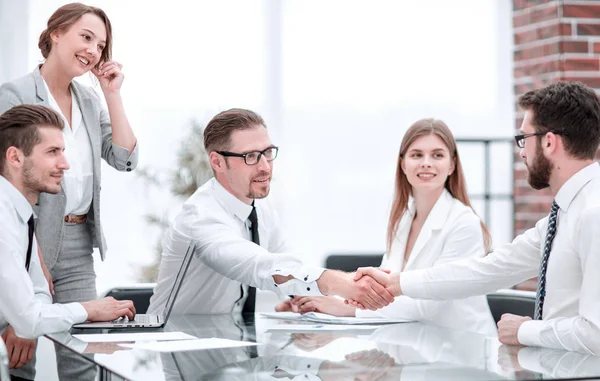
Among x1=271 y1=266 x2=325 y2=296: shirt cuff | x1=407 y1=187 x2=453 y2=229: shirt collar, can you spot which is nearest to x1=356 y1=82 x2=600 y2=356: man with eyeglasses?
x1=271 y1=266 x2=325 y2=296: shirt cuff

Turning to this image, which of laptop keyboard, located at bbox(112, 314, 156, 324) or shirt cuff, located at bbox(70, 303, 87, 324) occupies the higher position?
shirt cuff, located at bbox(70, 303, 87, 324)

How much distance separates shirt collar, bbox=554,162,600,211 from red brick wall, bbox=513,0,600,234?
204cm

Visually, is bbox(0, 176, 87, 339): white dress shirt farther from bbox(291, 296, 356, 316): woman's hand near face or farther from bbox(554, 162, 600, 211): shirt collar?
bbox(554, 162, 600, 211): shirt collar

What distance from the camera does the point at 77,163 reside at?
2.92 meters

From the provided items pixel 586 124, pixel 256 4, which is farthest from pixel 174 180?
pixel 586 124

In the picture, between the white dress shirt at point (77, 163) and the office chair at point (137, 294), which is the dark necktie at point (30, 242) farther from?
the office chair at point (137, 294)

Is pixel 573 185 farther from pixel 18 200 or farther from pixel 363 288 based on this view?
pixel 18 200

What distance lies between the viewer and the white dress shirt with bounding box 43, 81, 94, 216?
9.41 feet

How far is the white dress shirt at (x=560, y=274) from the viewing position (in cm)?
197

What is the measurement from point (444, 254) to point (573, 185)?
0.85 meters

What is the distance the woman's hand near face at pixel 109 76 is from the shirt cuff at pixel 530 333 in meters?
1.70

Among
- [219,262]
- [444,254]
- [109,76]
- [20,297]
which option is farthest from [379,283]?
[109,76]

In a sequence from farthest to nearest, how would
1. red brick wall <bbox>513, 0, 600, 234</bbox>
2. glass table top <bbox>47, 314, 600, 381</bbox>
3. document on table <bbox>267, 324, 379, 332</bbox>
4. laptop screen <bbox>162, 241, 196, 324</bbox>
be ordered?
red brick wall <bbox>513, 0, 600, 234</bbox> < laptop screen <bbox>162, 241, 196, 324</bbox> < document on table <bbox>267, 324, 379, 332</bbox> < glass table top <bbox>47, 314, 600, 381</bbox>

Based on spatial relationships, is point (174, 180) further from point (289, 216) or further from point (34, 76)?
point (34, 76)
